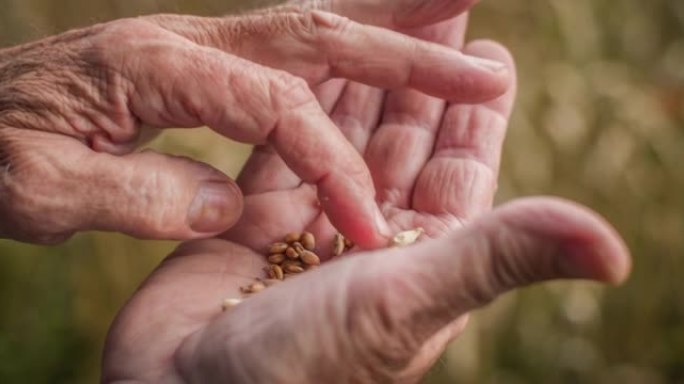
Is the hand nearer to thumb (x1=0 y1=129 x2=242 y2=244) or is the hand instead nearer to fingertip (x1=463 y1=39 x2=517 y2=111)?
thumb (x1=0 y1=129 x2=242 y2=244)

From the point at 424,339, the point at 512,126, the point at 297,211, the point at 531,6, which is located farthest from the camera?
the point at 531,6

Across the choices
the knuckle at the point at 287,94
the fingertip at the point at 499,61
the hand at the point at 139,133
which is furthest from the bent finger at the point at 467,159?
the knuckle at the point at 287,94

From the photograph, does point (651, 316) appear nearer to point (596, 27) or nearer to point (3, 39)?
point (596, 27)

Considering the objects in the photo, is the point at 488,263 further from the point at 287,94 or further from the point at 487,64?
the point at 487,64

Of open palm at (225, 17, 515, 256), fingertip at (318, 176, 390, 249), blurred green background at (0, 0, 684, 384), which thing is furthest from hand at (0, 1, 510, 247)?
blurred green background at (0, 0, 684, 384)

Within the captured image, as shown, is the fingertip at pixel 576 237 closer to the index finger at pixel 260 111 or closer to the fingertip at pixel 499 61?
the index finger at pixel 260 111

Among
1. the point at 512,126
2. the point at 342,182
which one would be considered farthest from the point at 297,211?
the point at 512,126

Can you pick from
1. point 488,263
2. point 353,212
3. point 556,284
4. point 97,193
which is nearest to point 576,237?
point 488,263
